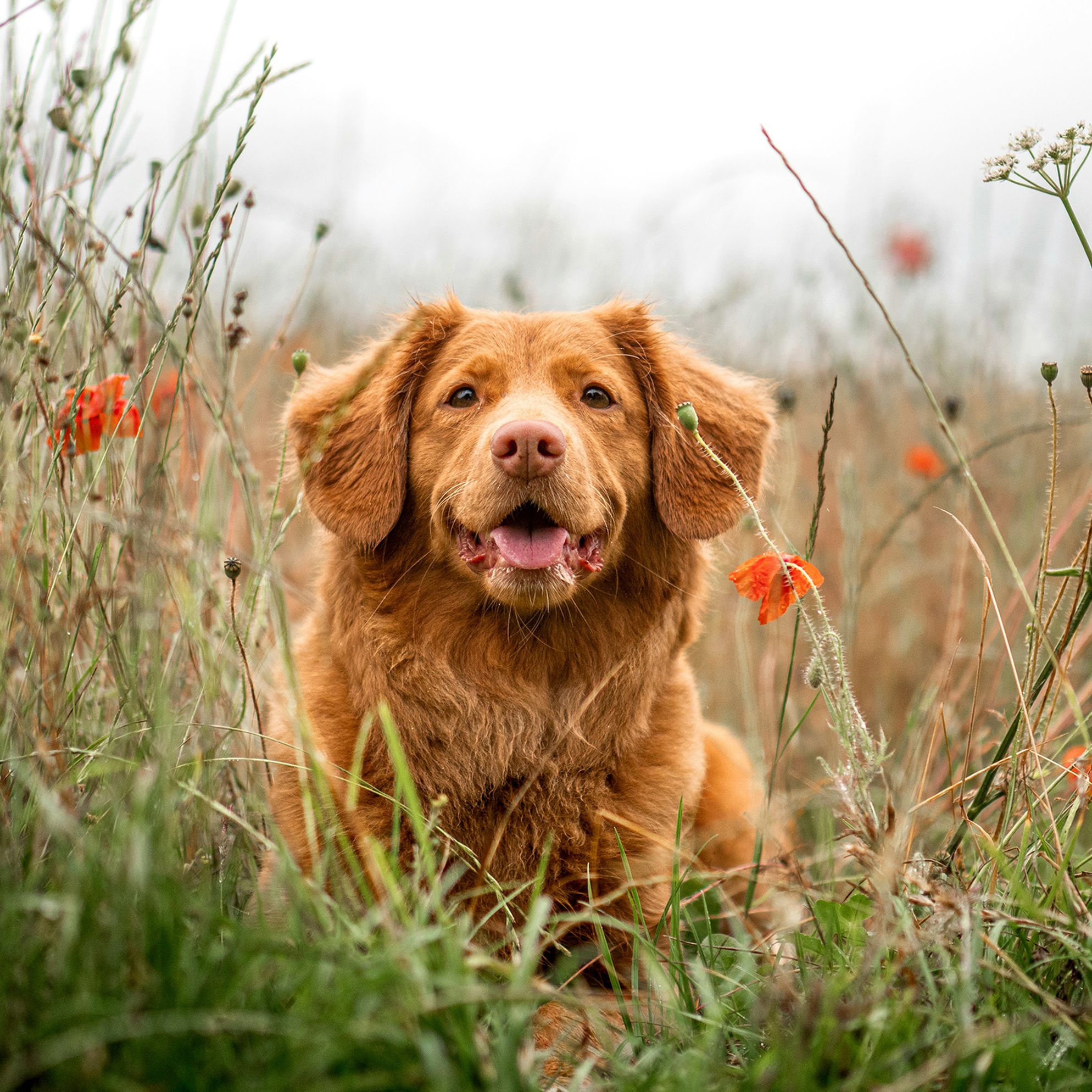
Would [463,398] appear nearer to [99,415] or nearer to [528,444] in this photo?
[528,444]

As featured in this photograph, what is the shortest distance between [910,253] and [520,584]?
4149 mm

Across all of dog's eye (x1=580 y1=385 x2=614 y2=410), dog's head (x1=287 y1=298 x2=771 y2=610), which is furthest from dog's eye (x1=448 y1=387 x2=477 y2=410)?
dog's eye (x1=580 y1=385 x2=614 y2=410)

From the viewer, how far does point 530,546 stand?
2.51 m

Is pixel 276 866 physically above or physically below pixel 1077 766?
below

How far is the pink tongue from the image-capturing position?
8.11ft

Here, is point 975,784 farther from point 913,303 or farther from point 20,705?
point 913,303

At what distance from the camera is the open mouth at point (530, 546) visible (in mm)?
2480

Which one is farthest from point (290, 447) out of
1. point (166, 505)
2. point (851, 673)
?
point (851, 673)

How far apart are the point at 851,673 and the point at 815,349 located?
2427mm

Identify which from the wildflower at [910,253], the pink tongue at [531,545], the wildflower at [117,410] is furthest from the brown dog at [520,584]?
the wildflower at [910,253]

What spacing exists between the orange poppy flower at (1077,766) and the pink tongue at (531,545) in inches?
47.1

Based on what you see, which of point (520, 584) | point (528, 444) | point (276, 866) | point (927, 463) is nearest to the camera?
point (276, 866)

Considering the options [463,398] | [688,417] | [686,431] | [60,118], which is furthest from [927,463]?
[60,118]

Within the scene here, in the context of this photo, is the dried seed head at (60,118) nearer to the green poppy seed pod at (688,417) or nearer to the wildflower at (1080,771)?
the green poppy seed pod at (688,417)
